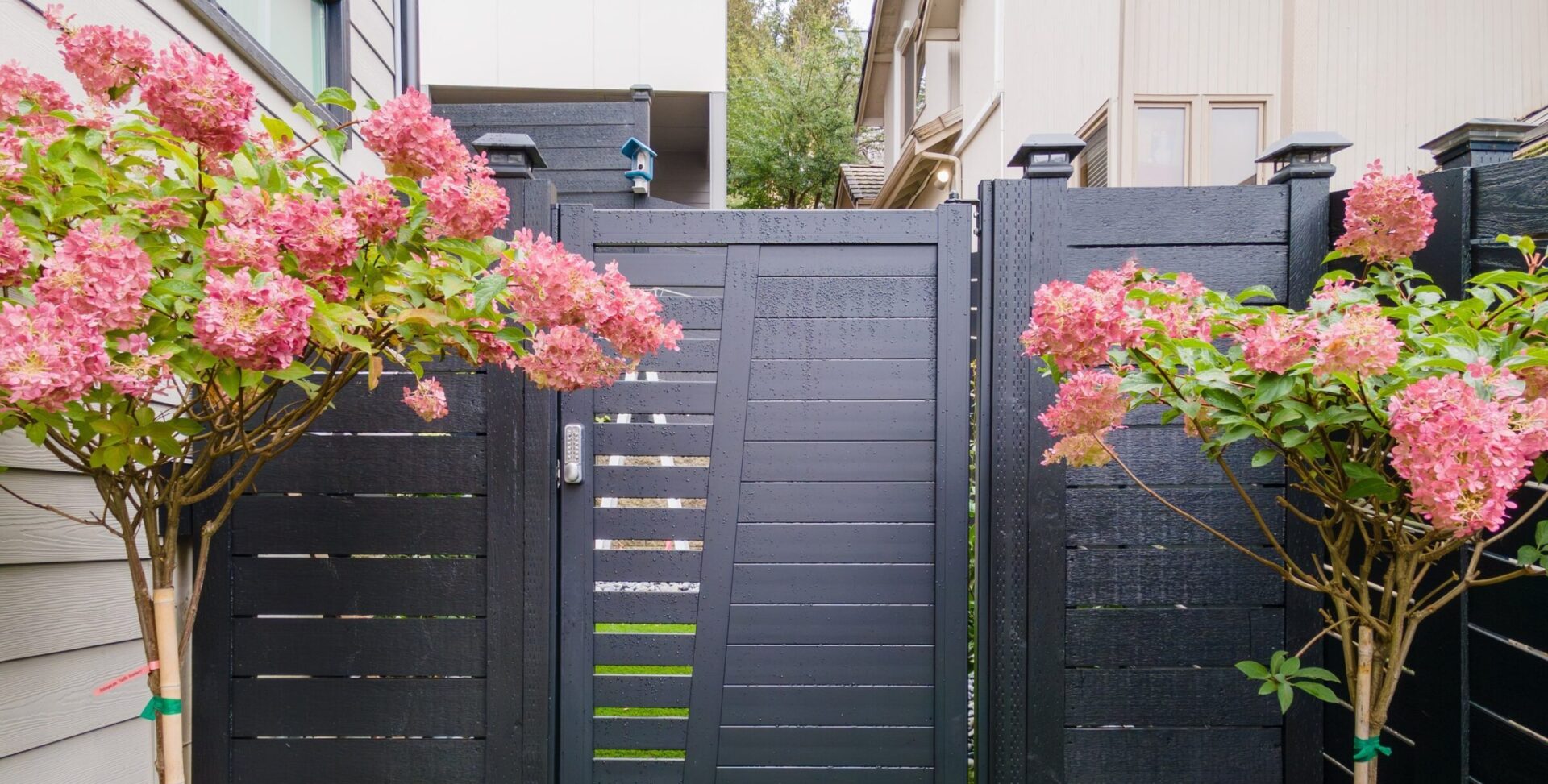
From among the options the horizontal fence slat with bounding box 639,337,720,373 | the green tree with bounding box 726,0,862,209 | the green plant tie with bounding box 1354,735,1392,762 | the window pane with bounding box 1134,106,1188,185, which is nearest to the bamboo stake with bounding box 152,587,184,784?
the horizontal fence slat with bounding box 639,337,720,373

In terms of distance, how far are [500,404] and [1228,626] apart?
1925 millimetres

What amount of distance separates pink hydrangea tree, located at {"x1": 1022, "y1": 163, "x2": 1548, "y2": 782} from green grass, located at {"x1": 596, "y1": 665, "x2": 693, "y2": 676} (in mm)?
1098

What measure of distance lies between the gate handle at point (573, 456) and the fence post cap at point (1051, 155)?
52.1 inches

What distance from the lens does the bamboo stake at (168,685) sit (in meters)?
1.30

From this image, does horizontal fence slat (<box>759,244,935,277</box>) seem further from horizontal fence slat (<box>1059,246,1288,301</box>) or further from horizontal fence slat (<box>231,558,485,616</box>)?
horizontal fence slat (<box>231,558,485,616</box>)

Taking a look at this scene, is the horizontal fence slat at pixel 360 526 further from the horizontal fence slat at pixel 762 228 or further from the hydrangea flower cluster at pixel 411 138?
the hydrangea flower cluster at pixel 411 138

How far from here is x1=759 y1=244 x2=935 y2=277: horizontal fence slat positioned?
215 centimetres

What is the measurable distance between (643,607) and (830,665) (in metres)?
0.51

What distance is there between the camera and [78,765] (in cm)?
171

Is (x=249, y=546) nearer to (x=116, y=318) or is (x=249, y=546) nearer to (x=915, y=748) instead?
(x=116, y=318)

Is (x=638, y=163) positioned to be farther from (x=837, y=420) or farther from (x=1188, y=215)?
(x=1188, y=215)

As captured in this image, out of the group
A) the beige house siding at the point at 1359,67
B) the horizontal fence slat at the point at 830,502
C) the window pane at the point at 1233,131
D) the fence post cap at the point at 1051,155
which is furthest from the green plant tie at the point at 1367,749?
the window pane at the point at 1233,131

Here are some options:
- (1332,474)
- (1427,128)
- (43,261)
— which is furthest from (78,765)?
(1427,128)

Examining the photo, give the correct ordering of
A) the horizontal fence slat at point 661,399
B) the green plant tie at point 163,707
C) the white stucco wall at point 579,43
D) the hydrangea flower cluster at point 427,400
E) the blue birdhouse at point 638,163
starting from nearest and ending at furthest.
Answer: the green plant tie at point 163,707 → the hydrangea flower cluster at point 427,400 → the horizontal fence slat at point 661,399 → the blue birdhouse at point 638,163 → the white stucco wall at point 579,43
